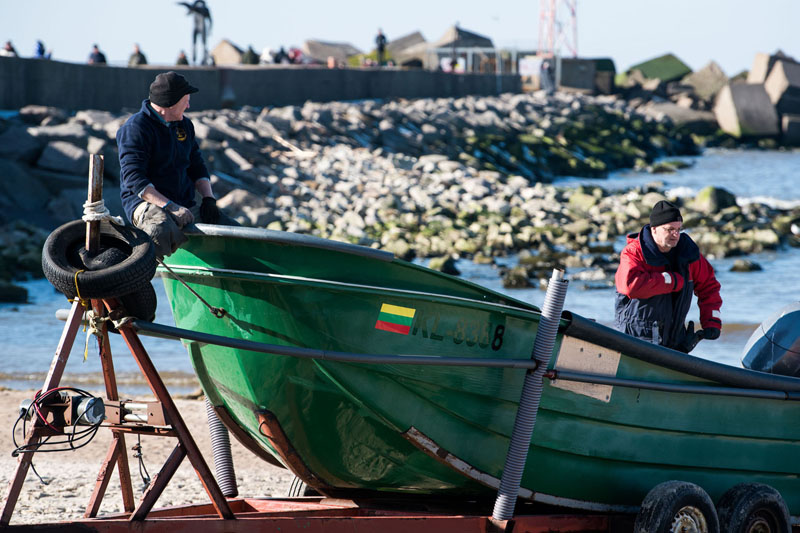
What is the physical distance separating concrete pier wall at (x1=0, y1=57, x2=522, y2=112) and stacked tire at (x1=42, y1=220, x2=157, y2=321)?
18.0m

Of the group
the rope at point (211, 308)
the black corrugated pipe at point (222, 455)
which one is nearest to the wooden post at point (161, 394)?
the rope at point (211, 308)

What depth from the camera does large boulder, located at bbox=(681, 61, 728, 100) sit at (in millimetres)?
56469

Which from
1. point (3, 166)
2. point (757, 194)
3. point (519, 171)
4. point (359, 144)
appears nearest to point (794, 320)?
point (3, 166)

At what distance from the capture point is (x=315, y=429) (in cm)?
441

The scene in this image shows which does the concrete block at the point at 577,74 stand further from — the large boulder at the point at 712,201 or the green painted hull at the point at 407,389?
the green painted hull at the point at 407,389

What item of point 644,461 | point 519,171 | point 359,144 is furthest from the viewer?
point 519,171

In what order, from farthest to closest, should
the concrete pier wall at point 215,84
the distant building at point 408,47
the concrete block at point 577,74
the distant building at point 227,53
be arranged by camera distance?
1. the concrete block at point 577,74
2. the distant building at point 408,47
3. the distant building at point 227,53
4. the concrete pier wall at point 215,84

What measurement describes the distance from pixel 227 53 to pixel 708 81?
3014 cm

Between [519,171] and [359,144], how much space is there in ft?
19.9

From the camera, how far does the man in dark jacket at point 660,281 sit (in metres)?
5.34

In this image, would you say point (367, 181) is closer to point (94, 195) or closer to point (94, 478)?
point (94, 478)

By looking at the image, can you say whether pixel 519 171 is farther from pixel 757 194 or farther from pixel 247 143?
pixel 247 143

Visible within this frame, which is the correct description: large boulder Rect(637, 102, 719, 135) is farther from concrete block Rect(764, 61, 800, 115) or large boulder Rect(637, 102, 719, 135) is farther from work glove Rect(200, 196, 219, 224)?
work glove Rect(200, 196, 219, 224)

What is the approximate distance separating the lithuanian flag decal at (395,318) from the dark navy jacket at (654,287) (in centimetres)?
162
